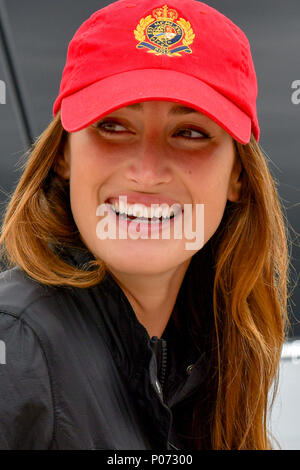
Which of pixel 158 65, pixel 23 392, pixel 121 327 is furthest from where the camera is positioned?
pixel 121 327

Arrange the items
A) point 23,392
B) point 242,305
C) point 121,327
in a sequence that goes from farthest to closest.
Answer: point 242,305 → point 121,327 → point 23,392

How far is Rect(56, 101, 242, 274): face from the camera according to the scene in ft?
3.71

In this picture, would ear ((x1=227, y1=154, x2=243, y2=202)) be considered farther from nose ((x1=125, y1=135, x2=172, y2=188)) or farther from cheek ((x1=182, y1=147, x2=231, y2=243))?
nose ((x1=125, y1=135, x2=172, y2=188))

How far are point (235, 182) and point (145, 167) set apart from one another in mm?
288

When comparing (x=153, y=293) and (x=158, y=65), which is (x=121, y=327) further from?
(x=158, y=65)

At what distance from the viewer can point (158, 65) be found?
3.65 ft

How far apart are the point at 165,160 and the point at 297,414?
1.14 m

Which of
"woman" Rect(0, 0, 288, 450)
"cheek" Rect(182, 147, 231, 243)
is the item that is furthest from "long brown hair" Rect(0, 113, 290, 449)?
"cheek" Rect(182, 147, 231, 243)

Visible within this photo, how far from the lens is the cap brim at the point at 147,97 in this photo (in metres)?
1.06

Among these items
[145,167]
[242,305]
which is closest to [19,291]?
[145,167]

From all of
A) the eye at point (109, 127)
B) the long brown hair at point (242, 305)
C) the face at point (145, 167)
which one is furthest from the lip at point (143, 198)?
the long brown hair at point (242, 305)

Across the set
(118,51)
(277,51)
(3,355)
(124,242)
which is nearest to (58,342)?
(3,355)
